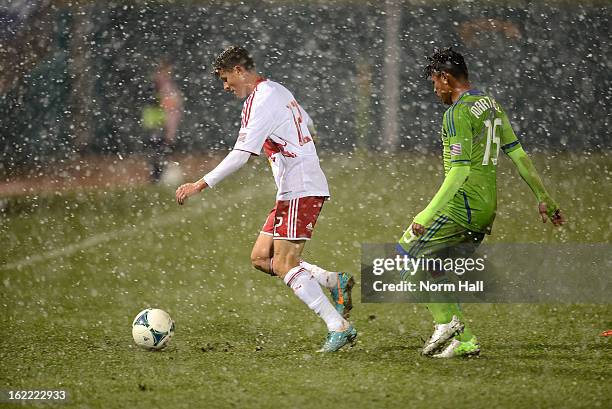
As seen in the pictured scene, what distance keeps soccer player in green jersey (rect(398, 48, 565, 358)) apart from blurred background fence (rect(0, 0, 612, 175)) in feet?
45.4

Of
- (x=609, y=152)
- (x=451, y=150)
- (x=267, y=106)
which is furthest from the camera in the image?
(x=609, y=152)

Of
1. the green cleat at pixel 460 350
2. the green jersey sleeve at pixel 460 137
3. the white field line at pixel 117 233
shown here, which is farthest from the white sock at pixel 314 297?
the white field line at pixel 117 233

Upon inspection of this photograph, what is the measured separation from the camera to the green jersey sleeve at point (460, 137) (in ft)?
18.7

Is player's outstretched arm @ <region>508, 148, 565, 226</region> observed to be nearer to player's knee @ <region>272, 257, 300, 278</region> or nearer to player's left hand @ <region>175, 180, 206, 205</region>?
player's knee @ <region>272, 257, 300, 278</region>

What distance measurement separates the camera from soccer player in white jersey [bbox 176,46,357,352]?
20.0ft

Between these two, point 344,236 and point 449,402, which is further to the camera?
point 344,236

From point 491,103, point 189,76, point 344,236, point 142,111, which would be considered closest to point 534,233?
point 344,236

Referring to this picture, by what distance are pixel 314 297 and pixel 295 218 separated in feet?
1.58

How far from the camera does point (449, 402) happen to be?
16.3ft

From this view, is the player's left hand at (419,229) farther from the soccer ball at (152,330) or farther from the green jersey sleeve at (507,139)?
the soccer ball at (152,330)

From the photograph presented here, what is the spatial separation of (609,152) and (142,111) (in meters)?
9.88

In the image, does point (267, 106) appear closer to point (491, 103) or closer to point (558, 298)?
point (491, 103)

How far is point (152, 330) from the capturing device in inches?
242
